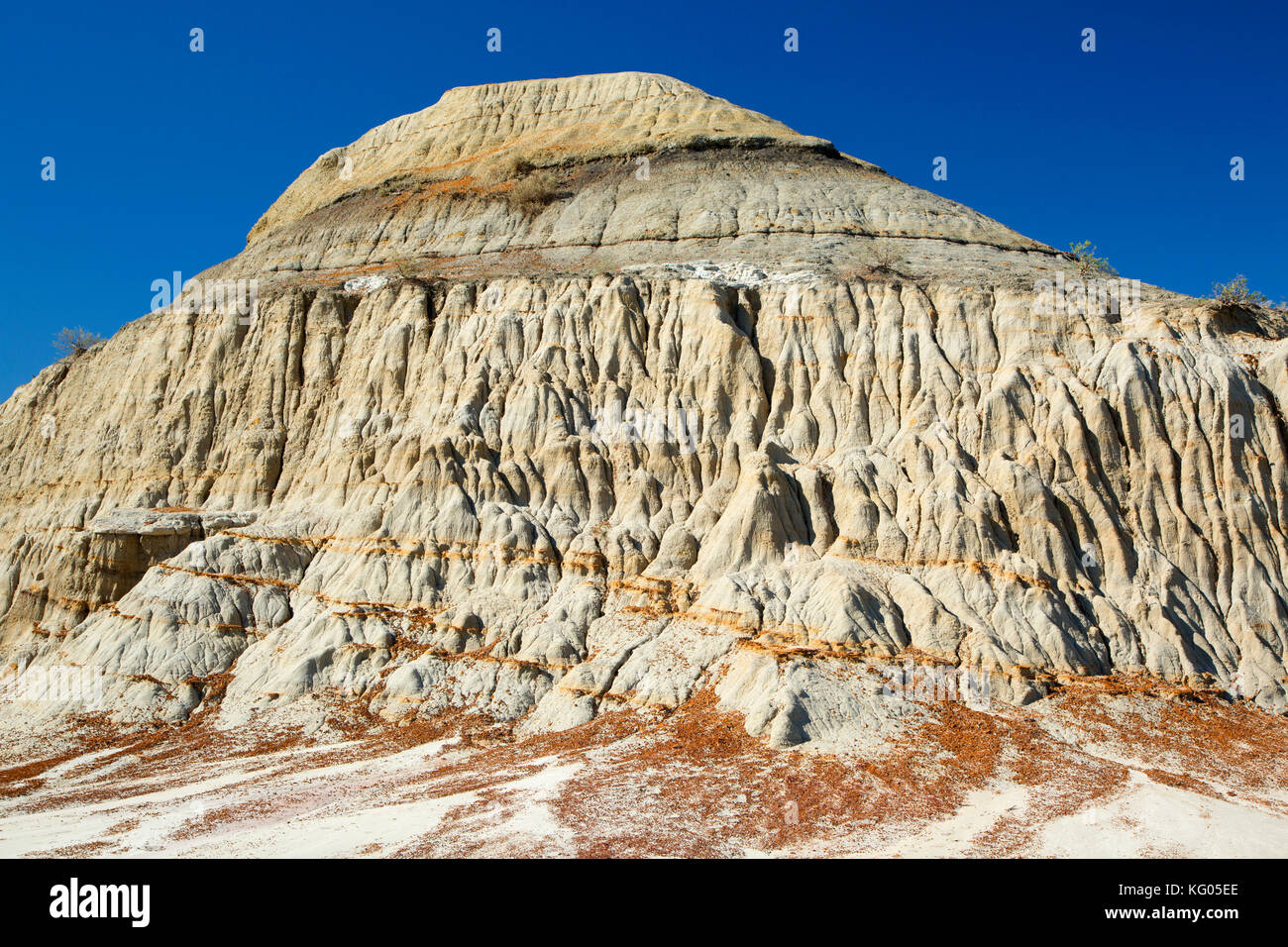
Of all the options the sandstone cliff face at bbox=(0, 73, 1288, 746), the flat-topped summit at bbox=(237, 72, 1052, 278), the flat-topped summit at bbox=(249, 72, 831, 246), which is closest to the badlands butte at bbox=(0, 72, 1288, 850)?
the sandstone cliff face at bbox=(0, 73, 1288, 746)

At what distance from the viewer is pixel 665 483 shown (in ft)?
113

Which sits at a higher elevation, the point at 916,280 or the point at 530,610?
the point at 916,280

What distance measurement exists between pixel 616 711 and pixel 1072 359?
2335 cm

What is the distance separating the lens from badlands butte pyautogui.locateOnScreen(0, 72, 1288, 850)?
27547mm

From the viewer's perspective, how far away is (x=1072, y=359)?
116 feet

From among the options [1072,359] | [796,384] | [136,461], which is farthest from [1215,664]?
[136,461]

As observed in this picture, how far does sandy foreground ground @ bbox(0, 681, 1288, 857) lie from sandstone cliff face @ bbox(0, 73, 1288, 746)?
1.38 meters

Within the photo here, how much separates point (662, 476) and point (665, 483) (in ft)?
1.02

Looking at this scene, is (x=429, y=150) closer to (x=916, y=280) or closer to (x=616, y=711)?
(x=916, y=280)
